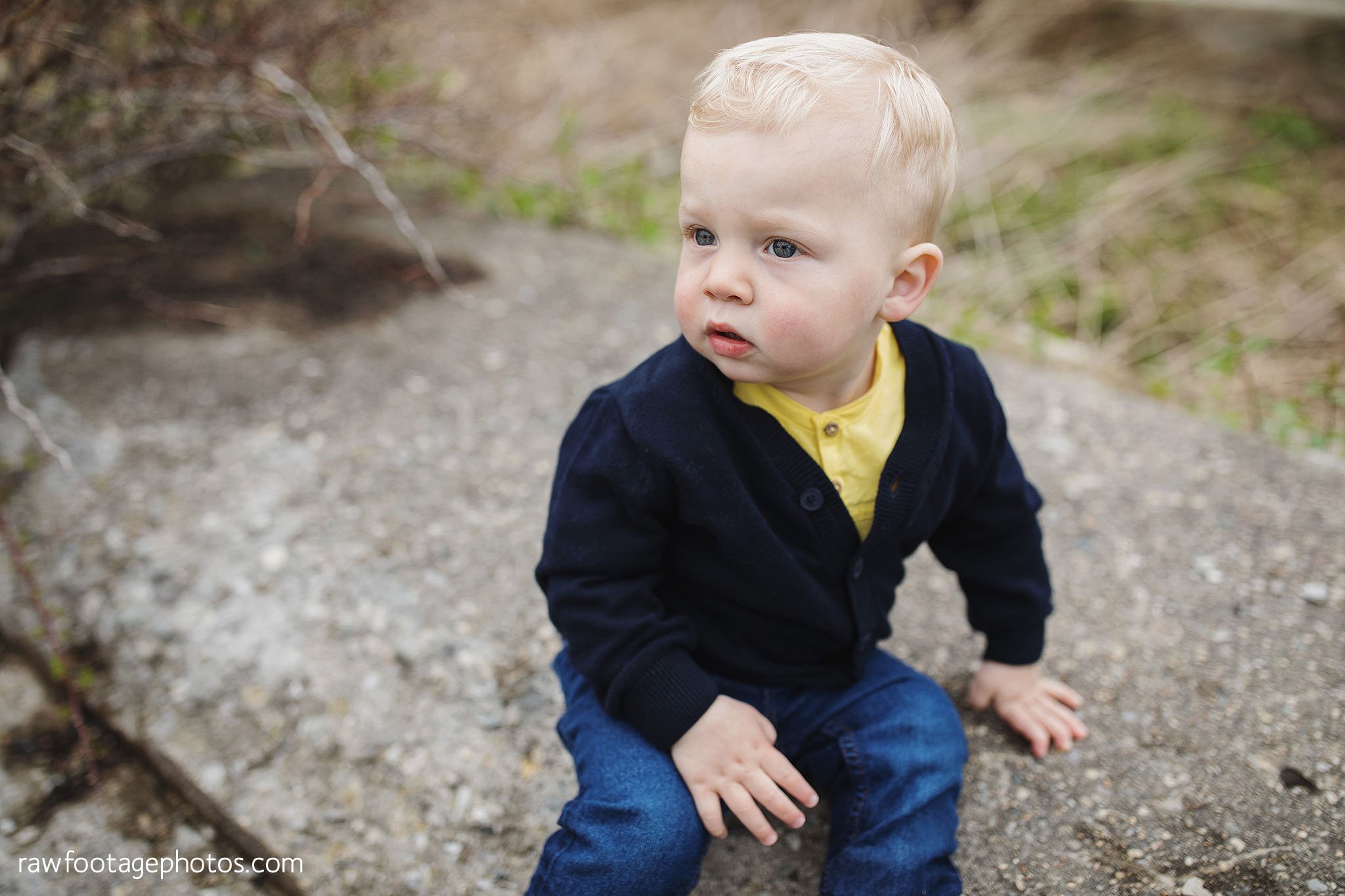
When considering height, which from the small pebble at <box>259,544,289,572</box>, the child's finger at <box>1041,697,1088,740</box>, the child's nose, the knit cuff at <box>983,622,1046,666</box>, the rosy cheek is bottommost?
the child's finger at <box>1041,697,1088,740</box>

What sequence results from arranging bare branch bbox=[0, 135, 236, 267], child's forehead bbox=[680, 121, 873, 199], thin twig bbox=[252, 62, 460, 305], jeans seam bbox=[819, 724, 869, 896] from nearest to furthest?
child's forehead bbox=[680, 121, 873, 199]
jeans seam bbox=[819, 724, 869, 896]
thin twig bbox=[252, 62, 460, 305]
bare branch bbox=[0, 135, 236, 267]

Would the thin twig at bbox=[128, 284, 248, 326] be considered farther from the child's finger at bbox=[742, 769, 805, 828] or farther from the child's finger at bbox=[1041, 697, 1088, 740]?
the child's finger at bbox=[1041, 697, 1088, 740]

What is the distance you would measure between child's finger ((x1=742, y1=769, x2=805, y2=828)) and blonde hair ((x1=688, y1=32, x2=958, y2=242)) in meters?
0.71

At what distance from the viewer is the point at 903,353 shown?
1315 millimetres

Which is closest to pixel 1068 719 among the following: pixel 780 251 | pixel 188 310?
pixel 780 251

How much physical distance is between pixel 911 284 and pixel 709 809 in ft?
2.34

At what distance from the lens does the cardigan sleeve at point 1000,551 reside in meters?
1.38

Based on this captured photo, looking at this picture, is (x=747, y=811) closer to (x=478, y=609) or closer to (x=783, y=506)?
(x=783, y=506)

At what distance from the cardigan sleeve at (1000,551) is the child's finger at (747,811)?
492mm

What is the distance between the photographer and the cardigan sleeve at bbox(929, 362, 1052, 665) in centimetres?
138

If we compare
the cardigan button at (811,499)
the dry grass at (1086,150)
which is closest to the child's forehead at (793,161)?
the cardigan button at (811,499)

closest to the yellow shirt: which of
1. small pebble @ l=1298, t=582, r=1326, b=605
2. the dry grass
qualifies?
small pebble @ l=1298, t=582, r=1326, b=605

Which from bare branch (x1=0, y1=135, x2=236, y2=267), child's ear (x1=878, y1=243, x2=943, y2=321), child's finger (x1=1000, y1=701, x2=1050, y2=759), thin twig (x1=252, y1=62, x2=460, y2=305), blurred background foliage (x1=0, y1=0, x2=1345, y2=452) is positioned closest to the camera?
child's ear (x1=878, y1=243, x2=943, y2=321)

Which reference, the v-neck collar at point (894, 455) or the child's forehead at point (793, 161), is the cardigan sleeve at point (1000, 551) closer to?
the v-neck collar at point (894, 455)
